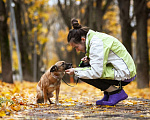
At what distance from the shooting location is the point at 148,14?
1299cm

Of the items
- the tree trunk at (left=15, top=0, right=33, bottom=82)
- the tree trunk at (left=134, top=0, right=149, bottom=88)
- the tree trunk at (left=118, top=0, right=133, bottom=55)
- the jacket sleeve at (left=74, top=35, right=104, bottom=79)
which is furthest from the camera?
the tree trunk at (left=15, top=0, right=33, bottom=82)

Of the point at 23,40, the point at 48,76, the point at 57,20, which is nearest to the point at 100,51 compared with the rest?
the point at 48,76

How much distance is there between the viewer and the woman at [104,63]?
4.48m

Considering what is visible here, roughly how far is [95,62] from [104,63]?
17 cm

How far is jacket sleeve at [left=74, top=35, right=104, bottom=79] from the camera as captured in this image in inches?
175

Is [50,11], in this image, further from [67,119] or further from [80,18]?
[67,119]

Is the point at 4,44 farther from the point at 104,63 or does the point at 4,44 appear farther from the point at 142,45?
the point at 104,63

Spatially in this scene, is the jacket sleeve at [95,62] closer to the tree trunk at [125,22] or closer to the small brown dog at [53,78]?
the small brown dog at [53,78]

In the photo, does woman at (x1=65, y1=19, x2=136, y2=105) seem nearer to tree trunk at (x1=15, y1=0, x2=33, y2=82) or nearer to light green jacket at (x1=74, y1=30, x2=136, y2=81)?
light green jacket at (x1=74, y1=30, x2=136, y2=81)

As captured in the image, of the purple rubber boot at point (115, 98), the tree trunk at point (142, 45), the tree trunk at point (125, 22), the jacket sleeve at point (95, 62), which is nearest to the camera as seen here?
the jacket sleeve at point (95, 62)

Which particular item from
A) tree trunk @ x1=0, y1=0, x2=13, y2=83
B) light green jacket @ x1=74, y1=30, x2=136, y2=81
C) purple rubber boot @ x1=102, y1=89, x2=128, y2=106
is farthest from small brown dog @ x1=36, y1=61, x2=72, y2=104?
tree trunk @ x1=0, y1=0, x2=13, y2=83

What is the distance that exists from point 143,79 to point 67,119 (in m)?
9.89

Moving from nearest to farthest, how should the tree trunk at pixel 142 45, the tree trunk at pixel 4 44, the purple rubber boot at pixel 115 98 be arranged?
1. the purple rubber boot at pixel 115 98
2. the tree trunk at pixel 4 44
3. the tree trunk at pixel 142 45

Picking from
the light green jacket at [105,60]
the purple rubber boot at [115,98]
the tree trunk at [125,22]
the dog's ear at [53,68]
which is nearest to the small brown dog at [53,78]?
the dog's ear at [53,68]
